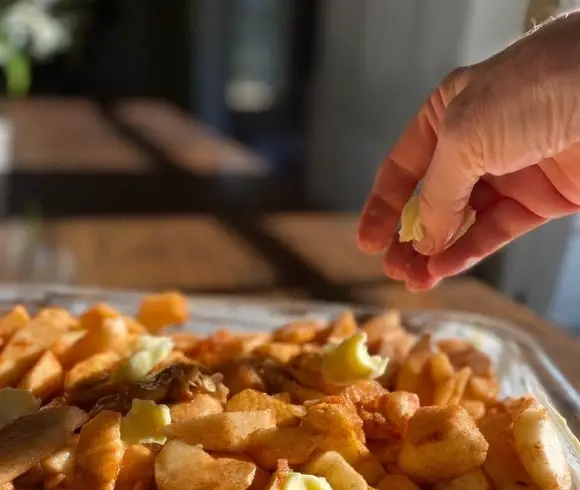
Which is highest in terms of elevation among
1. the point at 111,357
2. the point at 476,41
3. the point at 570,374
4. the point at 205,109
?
the point at 476,41

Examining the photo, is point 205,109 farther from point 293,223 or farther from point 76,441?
point 76,441

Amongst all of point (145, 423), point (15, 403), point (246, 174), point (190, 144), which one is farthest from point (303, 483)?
point (190, 144)

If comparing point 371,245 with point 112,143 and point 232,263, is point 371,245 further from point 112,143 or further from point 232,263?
point 112,143

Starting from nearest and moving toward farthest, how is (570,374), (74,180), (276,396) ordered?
(276,396), (570,374), (74,180)

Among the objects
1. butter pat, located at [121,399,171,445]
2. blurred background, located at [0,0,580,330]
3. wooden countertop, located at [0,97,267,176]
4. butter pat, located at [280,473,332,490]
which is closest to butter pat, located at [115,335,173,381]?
butter pat, located at [121,399,171,445]

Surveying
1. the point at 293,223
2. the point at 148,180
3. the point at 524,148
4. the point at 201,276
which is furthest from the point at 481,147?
the point at 148,180
